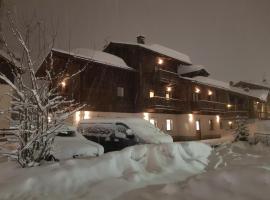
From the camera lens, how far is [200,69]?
30.7 meters

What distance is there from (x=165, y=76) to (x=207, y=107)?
7.03 metres

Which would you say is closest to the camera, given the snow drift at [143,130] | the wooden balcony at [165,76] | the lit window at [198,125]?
the snow drift at [143,130]

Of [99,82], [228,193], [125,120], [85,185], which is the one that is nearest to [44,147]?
[85,185]

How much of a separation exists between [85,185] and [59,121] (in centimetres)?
211

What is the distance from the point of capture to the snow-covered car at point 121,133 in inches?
453

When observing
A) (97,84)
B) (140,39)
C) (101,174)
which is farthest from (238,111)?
(101,174)

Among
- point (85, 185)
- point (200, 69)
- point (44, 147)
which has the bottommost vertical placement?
point (85, 185)

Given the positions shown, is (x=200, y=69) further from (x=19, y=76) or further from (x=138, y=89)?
(x=19, y=76)

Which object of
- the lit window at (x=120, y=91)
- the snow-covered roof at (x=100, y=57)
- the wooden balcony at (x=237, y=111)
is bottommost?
the wooden balcony at (x=237, y=111)

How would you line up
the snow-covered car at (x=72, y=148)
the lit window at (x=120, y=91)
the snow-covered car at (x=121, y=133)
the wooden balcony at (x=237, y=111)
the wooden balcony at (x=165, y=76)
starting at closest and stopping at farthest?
1. the snow-covered car at (x=72, y=148)
2. the snow-covered car at (x=121, y=133)
3. the lit window at (x=120, y=91)
4. the wooden balcony at (x=165, y=76)
5. the wooden balcony at (x=237, y=111)

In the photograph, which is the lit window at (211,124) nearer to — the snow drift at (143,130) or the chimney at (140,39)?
the chimney at (140,39)

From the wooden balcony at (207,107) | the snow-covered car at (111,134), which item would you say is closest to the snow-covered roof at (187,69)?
the wooden balcony at (207,107)

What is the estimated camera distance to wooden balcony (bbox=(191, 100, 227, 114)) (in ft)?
90.6

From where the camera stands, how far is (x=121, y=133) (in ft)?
38.8
